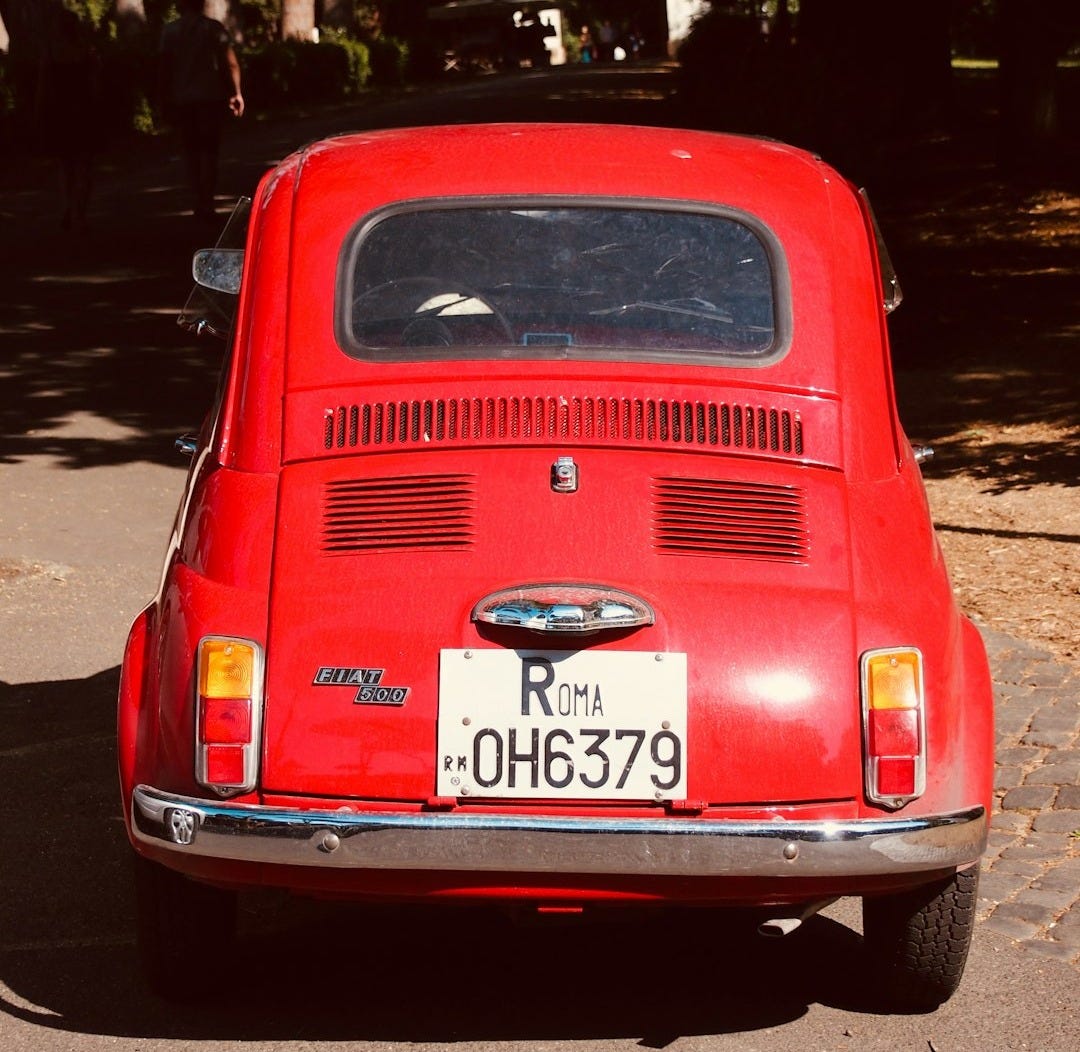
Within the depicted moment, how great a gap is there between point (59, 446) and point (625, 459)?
7.28 metres

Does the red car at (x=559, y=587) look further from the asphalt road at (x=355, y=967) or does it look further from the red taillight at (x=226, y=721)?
the asphalt road at (x=355, y=967)

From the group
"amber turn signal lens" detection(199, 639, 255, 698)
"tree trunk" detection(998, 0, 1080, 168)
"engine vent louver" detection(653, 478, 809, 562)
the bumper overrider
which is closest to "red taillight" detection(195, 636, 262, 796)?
"amber turn signal lens" detection(199, 639, 255, 698)

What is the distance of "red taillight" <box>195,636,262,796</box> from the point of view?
385cm

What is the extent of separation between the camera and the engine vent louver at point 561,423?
170 inches

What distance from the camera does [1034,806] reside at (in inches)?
228

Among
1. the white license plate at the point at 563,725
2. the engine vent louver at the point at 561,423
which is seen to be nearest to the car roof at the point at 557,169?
the engine vent louver at the point at 561,423

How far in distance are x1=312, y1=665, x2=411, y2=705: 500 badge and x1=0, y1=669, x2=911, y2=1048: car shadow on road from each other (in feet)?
1.95

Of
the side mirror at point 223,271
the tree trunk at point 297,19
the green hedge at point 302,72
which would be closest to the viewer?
the side mirror at point 223,271

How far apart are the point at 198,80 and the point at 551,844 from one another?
14.1 metres

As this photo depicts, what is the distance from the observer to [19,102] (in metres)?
25.6

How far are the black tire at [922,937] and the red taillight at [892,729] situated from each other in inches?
15.6

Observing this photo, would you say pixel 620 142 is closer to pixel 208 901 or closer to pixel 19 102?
pixel 208 901

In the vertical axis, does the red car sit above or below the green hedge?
above

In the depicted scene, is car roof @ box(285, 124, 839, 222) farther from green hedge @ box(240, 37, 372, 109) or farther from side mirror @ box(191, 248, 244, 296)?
green hedge @ box(240, 37, 372, 109)
